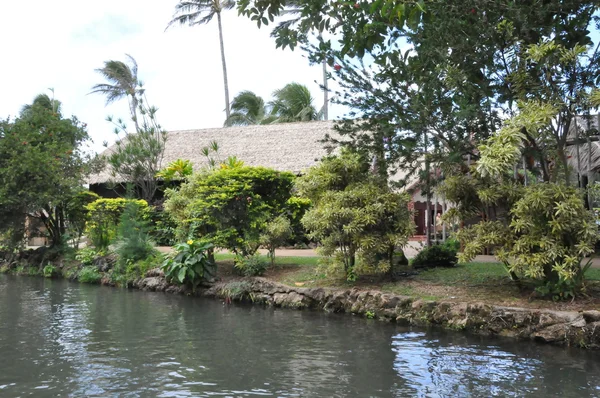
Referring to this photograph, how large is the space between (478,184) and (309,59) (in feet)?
12.3

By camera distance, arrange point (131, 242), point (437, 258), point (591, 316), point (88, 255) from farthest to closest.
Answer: point (88, 255) → point (131, 242) → point (437, 258) → point (591, 316)

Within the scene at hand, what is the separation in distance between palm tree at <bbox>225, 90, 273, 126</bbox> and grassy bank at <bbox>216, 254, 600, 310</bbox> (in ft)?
81.5

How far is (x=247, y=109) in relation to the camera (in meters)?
37.5

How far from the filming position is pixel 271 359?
23.0 feet

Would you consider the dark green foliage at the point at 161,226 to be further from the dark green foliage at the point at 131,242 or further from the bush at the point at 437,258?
the bush at the point at 437,258

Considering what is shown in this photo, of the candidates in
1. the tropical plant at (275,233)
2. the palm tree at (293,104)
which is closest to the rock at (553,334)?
the tropical plant at (275,233)

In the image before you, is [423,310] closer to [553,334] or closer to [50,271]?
[553,334]

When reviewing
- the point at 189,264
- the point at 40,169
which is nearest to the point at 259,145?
the point at 40,169

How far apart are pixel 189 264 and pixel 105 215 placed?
661cm

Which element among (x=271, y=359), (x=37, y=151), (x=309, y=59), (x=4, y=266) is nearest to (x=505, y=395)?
(x=271, y=359)

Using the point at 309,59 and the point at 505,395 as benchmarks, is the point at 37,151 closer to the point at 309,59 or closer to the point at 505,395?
the point at 309,59

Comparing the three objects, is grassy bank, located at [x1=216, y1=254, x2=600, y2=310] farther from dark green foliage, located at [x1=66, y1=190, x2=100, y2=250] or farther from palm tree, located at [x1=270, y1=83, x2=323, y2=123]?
palm tree, located at [x1=270, y1=83, x2=323, y2=123]

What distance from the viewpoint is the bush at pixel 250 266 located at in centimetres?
1264

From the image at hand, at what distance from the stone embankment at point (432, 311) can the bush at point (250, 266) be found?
596 mm
